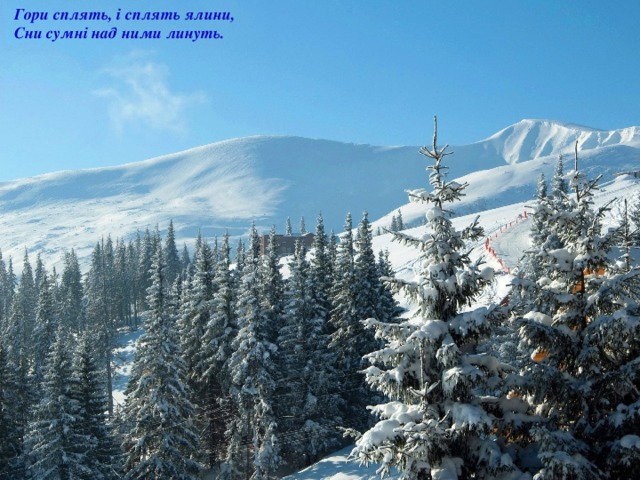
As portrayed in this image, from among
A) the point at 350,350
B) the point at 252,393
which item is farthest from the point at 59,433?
the point at 350,350

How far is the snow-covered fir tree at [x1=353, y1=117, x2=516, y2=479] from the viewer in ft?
37.3

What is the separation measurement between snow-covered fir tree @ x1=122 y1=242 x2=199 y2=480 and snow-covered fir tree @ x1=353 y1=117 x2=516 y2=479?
22.7 meters

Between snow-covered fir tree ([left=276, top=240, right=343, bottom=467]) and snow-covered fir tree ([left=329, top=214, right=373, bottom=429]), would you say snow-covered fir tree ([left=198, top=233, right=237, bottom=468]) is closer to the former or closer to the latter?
snow-covered fir tree ([left=276, top=240, right=343, bottom=467])

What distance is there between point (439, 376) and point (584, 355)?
313 cm

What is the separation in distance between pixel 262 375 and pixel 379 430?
978 inches

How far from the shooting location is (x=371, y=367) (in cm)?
Result: 1256

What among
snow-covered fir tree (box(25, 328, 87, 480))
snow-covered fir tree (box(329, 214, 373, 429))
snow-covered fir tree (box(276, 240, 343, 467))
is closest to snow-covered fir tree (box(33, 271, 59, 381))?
snow-covered fir tree (box(25, 328, 87, 480))

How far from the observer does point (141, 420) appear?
105 ft

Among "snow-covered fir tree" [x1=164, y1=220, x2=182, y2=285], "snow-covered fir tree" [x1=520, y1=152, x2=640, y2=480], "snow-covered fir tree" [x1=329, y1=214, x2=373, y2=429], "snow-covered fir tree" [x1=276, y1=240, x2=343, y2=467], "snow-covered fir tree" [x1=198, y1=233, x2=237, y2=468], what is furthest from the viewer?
"snow-covered fir tree" [x1=164, y1=220, x2=182, y2=285]

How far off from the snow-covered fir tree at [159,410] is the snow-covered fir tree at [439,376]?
22722mm

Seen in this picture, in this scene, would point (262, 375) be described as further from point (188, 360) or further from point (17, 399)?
point (17, 399)

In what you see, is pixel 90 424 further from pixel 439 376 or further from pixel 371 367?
pixel 439 376

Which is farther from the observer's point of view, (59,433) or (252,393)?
(252,393)

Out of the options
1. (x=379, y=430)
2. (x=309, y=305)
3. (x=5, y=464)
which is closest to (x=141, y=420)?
(x=5, y=464)
